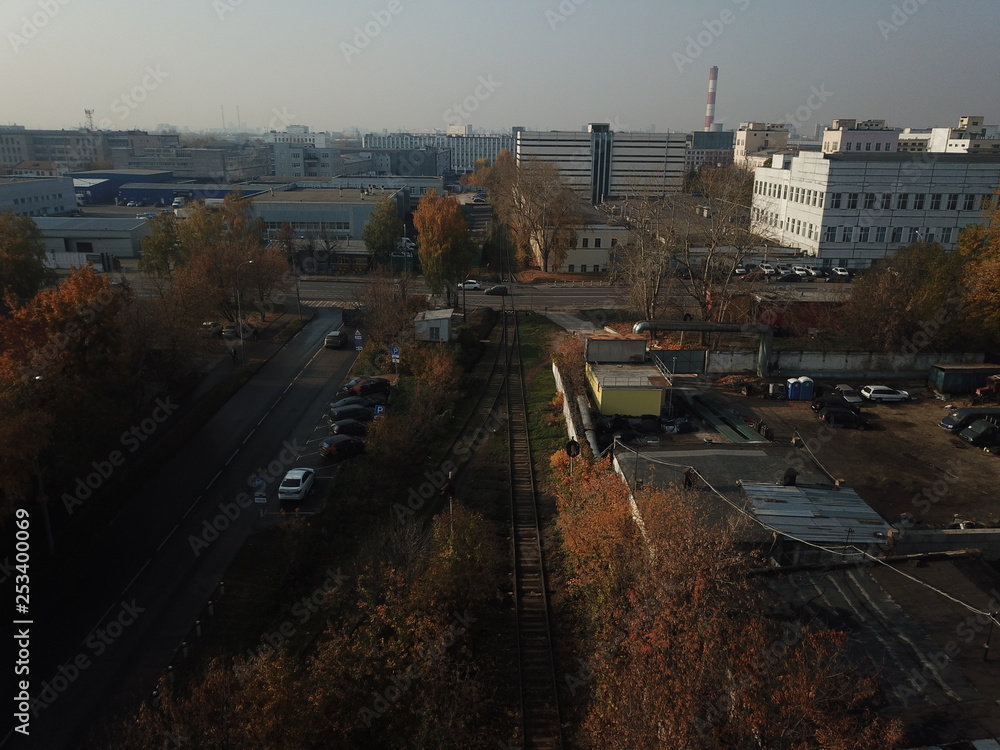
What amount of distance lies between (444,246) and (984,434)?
80.1 ft

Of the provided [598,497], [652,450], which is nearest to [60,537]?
[598,497]

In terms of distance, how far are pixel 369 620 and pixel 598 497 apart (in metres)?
5.35

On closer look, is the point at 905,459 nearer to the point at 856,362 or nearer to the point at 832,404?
the point at 832,404

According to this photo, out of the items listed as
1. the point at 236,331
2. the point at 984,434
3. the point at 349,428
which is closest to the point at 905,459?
the point at 984,434

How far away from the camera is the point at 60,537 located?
1664cm

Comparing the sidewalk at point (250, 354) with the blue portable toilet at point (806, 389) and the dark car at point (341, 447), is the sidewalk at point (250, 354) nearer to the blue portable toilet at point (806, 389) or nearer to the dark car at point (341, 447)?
the dark car at point (341, 447)

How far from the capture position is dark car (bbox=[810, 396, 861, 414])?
24.6 metres

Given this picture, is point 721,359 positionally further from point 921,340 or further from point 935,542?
point 935,542

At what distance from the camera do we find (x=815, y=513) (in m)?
14.9

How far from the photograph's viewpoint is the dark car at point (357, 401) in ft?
79.9

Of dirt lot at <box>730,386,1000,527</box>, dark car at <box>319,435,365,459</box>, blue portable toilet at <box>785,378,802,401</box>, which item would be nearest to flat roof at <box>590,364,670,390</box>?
dirt lot at <box>730,386,1000,527</box>

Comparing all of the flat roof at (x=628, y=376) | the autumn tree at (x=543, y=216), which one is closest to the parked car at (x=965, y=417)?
the flat roof at (x=628, y=376)

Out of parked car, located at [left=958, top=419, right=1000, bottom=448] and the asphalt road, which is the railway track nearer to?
the asphalt road

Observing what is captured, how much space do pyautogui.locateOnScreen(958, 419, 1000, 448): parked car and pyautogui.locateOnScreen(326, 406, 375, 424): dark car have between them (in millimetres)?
19878
